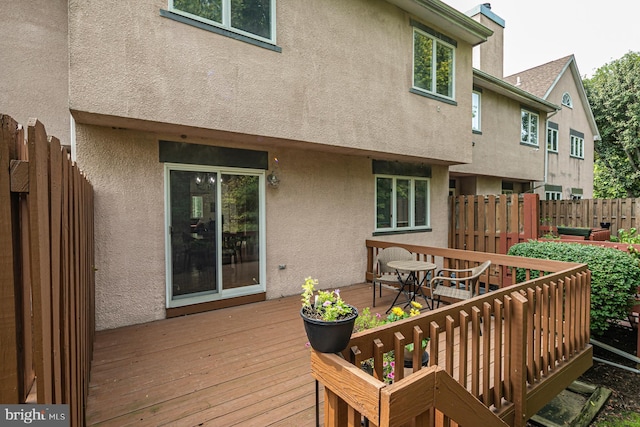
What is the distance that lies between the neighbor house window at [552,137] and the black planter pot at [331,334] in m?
15.6

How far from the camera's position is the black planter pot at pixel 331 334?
6.09 feet

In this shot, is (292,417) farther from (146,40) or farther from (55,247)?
(146,40)

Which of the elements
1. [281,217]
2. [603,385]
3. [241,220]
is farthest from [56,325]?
[603,385]

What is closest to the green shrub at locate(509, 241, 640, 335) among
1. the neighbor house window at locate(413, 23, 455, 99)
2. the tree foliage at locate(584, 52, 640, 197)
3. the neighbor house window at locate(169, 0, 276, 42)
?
the neighbor house window at locate(413, 23, 455, 99)

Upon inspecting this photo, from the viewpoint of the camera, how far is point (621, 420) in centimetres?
345

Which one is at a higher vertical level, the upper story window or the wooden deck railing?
the upper story window

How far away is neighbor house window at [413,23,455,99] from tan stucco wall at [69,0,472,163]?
0.26 meters

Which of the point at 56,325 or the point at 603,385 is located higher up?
the point at 56,325

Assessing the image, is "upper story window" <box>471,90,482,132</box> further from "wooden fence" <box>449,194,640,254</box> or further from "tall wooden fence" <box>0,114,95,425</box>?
"tall wooden fence" <box>0,114,95,425</box>

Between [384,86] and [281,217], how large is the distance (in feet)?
11.0

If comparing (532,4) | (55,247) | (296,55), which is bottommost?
(55,247)

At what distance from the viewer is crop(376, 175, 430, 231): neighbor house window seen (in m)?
7.82

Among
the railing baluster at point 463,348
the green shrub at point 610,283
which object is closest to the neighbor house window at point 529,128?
the green shrub at point 610,283

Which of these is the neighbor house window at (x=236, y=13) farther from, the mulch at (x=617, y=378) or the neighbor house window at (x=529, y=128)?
the neighbor house window at (x=529, y=128)
